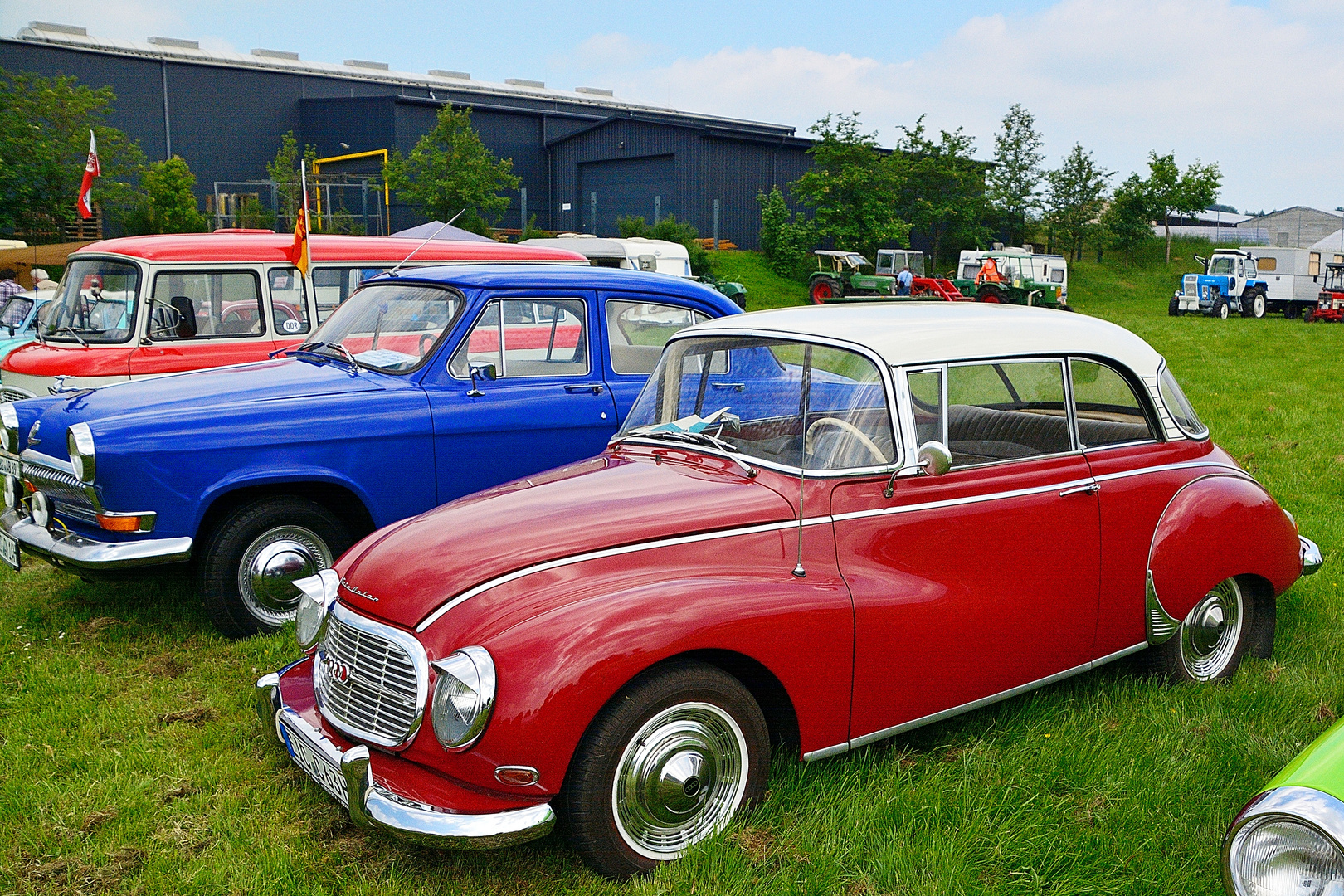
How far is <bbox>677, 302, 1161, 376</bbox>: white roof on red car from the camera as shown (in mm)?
3762

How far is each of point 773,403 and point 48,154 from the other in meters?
33.4

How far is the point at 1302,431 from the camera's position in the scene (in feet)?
34.0

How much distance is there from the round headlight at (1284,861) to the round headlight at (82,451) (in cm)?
486

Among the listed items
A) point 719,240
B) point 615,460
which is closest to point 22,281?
point 615,460

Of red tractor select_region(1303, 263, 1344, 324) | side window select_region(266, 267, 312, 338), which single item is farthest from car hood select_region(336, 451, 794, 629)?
red tractor select_region(1303, 263, 1344, 324)

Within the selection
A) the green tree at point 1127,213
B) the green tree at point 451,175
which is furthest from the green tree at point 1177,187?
the green tree at point 451,175

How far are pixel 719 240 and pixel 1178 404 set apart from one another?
39.7m

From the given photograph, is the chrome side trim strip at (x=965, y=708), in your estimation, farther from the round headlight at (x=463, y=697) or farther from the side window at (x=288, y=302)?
the side window at (x=288, y=302)

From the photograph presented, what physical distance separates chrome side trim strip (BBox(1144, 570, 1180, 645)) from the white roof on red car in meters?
0.93

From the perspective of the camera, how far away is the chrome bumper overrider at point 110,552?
4.91 m

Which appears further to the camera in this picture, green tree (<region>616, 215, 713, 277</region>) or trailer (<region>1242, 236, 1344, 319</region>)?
green tree (<region>616, 215, 713, 277</region>)

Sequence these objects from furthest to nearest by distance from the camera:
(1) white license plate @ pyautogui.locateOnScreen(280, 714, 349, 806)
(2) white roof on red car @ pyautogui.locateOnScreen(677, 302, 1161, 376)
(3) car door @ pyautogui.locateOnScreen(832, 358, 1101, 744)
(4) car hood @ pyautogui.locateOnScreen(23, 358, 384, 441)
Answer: (4) car hood @ pyautogui.locateOnScreen(23, 358, 384, 441), (2) white roof on red car @ pyautogui.locateOnScreen(677, 302, 1161, 376), (3) car door @ pyautogui.locateOnScreen(832, 358, 1101, 744), (1) white license plate @ pyautogui.locateOnScreen(280, 714, 349, 806)

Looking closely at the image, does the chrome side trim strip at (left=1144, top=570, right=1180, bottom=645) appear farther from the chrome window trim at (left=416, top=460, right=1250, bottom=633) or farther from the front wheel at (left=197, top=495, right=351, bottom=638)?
the front wheel at (left=197, top=495, right=351, bottom=638)

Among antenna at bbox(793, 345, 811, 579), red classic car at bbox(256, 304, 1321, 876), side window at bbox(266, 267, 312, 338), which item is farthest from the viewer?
side window at bbox(266, 267, 312, 338)
